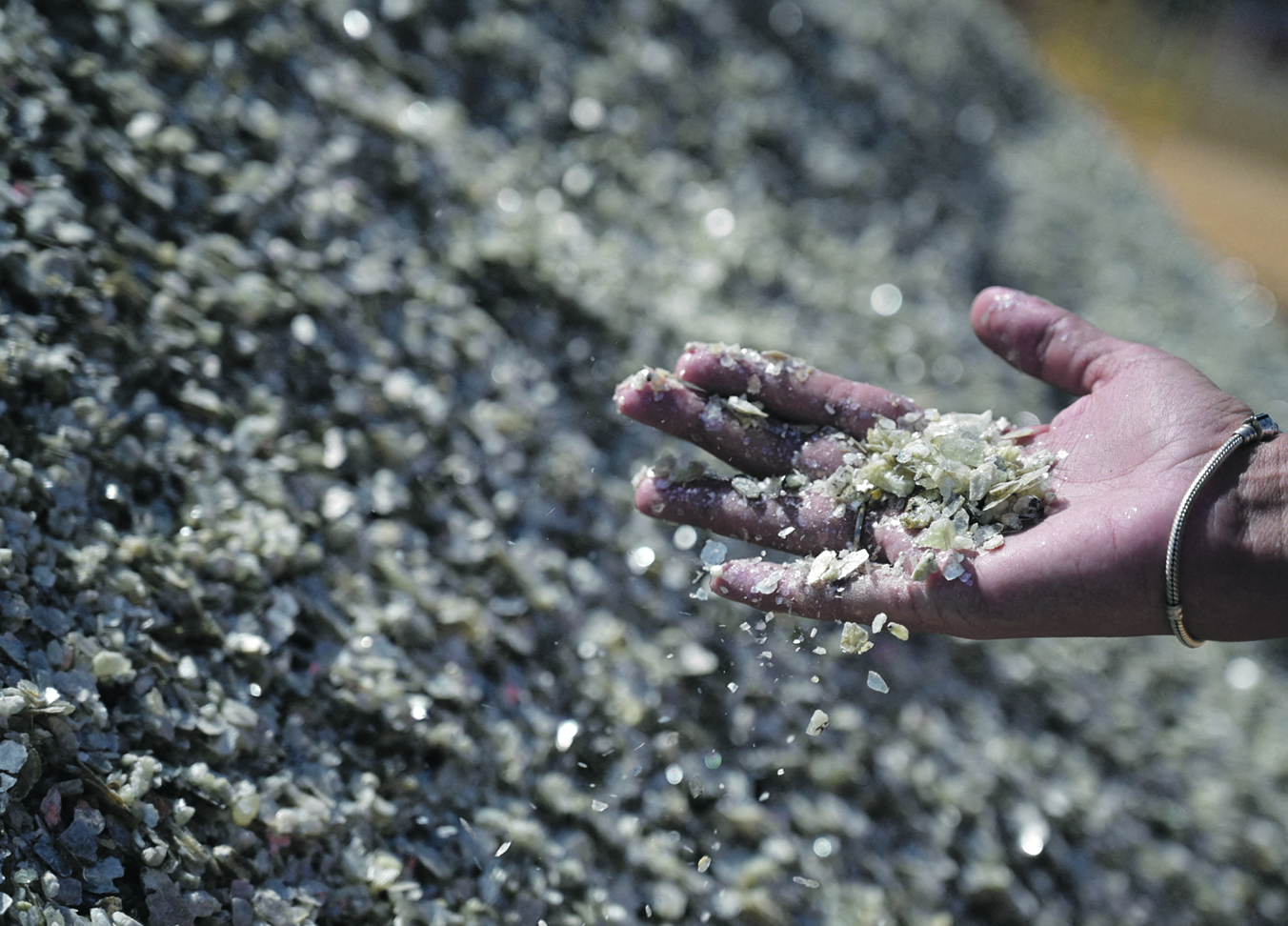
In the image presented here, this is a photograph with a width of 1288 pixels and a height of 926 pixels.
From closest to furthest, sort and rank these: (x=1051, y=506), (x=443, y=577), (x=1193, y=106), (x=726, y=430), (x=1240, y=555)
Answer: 1. (x=1240, y=555)
2. (x=1051, y=506)
3. (x=726, y=430)
4. (x=443, y=577)
5. (x=1193, y=106)

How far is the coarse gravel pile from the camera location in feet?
5.44

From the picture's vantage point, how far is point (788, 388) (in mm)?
1789

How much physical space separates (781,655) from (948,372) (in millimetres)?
1499

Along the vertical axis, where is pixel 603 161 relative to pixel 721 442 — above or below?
below

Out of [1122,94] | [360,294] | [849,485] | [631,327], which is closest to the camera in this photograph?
[849,485]

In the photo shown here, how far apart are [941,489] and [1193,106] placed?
26.2 feet

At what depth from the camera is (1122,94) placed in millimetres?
7148

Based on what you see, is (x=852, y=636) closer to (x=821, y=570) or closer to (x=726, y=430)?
(x=821, y=570)

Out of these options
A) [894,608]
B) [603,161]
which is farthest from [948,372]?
[894,608]

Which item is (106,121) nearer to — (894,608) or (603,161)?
(603,161)

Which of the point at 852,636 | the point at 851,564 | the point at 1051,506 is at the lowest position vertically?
the point at 852,636

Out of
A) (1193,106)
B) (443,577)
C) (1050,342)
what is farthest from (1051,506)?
(1193,106)

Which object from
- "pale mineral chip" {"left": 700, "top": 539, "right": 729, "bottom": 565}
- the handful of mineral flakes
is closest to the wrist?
the handful of mineral flakes

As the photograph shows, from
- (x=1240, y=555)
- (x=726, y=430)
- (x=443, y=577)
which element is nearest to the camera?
(x=1240, y=555)
